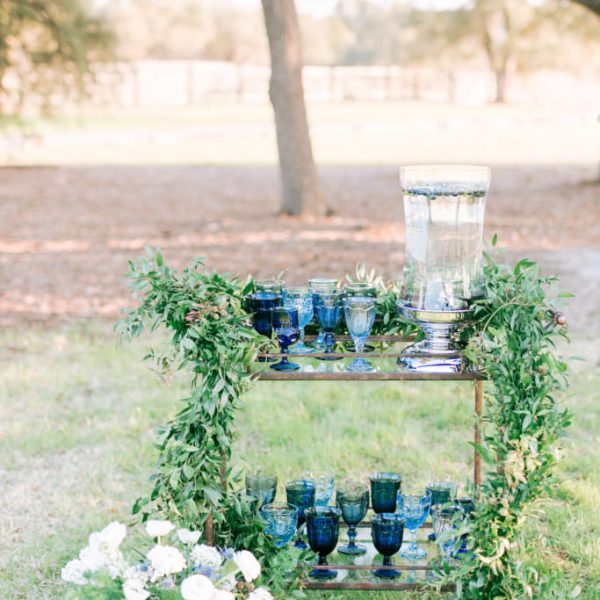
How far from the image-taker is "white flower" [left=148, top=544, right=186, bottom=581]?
2348 millimetres

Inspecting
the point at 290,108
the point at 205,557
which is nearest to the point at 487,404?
the point at 205,557

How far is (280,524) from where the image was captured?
283cm

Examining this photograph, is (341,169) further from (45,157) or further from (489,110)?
(489,110)

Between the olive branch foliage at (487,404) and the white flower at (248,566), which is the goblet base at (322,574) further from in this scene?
the white flower at (248,566)

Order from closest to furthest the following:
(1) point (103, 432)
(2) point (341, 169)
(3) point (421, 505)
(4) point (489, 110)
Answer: (3) point (421, 505), (1) point (103, 432), (2) point (341, 169), (4) point (489, 110)

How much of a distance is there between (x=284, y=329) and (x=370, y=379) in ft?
1.00

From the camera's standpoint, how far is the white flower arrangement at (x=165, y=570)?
90.9 inches

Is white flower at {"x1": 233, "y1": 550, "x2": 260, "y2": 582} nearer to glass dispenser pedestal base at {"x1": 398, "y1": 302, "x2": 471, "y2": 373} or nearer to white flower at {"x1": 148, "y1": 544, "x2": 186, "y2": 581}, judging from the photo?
white flower at {"x1": 148, "y1": 544, "x2": 186, "y2": 581}

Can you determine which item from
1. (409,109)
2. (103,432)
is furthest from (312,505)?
(409,109)

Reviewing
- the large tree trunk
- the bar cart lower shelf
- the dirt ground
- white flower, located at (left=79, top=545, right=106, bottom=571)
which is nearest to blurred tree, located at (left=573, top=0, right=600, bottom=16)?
the dirt ground

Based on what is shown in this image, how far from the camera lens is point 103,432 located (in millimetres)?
4629

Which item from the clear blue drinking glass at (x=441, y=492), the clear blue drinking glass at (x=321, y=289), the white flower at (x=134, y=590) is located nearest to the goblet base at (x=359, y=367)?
the clear blue drinking glass at (x=321, y=289)

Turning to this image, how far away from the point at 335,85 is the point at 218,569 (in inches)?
1771

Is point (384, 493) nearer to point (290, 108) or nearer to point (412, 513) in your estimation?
point (412, 513)
